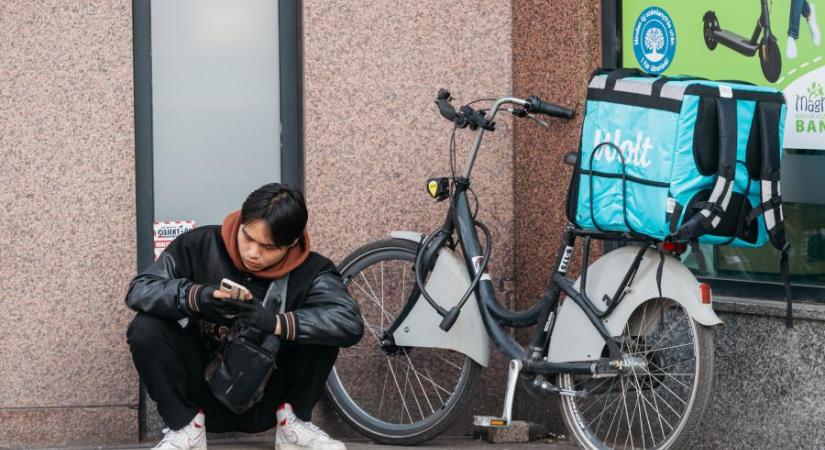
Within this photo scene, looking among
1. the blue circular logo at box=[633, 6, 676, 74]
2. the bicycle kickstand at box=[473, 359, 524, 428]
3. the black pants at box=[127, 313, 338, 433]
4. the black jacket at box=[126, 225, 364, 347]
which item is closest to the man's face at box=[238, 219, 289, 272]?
the black jacket at box=[126, 225, 364, 347]

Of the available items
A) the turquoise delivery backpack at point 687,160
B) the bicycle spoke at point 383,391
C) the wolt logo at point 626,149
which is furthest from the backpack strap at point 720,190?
the bicycle spoke at point 383,391

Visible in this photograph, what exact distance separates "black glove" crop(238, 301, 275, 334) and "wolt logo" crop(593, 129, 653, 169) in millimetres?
1249

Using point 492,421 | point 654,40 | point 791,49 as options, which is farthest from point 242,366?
point 791,49

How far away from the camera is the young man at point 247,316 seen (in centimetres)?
439

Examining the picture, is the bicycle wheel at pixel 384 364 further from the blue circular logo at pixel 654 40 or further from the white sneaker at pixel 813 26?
the white sneaker at pixel 813 26

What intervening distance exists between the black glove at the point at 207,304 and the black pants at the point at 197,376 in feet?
0.58

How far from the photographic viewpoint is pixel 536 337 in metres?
4.73

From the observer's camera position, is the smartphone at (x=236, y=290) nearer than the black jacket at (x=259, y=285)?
Yes

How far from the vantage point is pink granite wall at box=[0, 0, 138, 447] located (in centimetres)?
520

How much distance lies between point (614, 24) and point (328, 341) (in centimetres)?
187

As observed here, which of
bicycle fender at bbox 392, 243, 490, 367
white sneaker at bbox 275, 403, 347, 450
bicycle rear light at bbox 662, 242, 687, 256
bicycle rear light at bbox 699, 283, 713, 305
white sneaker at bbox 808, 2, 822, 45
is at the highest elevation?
white sneaker at bbox 808, 2, 822, 45

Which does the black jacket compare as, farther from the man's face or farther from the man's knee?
the man's face

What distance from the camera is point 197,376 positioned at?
4578mm

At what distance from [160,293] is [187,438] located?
522 millimetres
